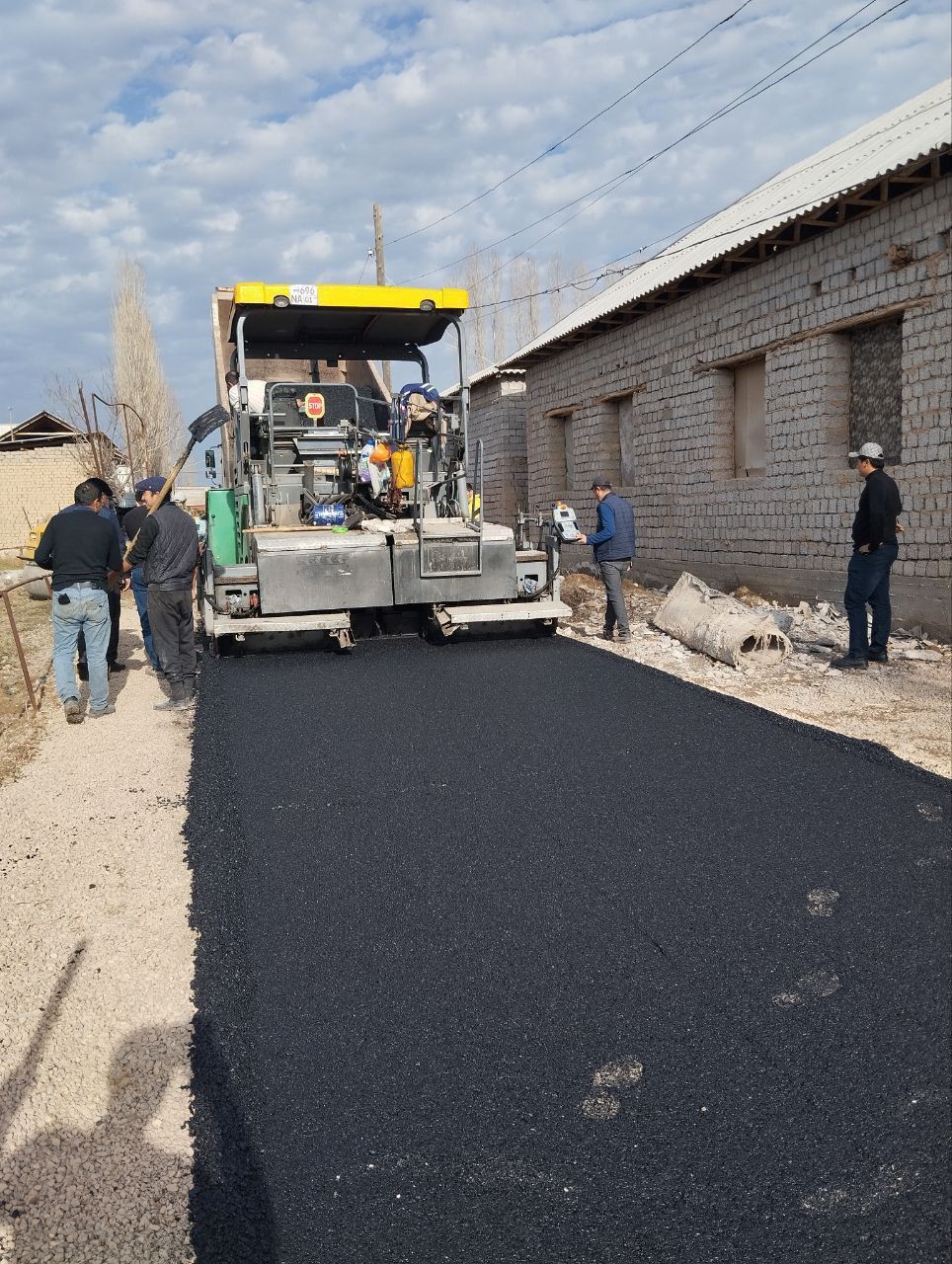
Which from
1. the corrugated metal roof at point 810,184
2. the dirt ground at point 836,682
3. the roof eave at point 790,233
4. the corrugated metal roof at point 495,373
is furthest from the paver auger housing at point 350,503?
the corrugated metal roof at point 495,373

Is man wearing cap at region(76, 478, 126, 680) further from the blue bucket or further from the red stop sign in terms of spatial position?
the red stop sign

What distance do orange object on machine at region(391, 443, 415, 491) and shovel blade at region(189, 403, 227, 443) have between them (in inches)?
72.4

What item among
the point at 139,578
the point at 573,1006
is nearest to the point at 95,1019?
the point at 573,1006

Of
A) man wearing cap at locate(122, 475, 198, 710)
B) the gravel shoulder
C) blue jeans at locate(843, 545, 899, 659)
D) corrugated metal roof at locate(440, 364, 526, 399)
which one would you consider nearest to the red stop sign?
man wearing cap at locate(122, 475, 198, 710)

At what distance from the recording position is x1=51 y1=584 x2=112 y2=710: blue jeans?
21.2 ft

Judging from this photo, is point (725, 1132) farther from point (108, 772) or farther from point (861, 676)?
point (861, 676)

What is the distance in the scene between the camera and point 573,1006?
282cm

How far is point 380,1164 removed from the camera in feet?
7.36

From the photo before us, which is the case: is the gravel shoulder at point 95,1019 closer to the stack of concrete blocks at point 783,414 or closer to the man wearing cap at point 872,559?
the man wearing cap at point 872,559

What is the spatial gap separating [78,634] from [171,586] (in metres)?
0.70

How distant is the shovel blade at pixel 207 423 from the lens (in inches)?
359

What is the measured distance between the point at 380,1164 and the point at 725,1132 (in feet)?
2.70

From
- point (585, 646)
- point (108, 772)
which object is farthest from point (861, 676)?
point (108, 772)

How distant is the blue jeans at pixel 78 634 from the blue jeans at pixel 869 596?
541 centimetres
